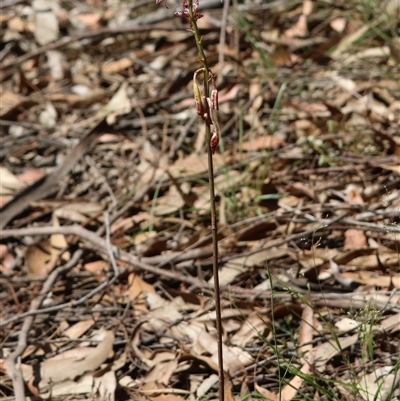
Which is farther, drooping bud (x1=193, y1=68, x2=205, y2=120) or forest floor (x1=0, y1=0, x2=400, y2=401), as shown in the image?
forest floor (x1=0, y1=0, x2=400, y2=401)

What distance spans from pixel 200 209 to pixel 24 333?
96 cm

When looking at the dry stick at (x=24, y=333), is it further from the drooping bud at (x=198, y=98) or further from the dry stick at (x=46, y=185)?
the drooping bud at (x=198, y=98)

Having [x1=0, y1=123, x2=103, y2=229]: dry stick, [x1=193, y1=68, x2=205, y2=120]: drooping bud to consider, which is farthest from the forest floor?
[x1=193, y1=68, x2=205, y2=120]: drooping bud

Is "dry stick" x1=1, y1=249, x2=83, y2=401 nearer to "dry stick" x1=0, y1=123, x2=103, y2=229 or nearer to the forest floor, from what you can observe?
the forest floor

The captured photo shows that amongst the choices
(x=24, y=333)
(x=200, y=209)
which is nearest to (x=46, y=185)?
(x=200, y=209)

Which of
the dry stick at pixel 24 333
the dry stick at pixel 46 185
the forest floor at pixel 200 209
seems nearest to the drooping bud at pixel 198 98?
the forest floor at pixel 200 209

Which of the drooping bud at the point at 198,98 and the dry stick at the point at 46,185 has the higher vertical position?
the drooping bud at the point at 198,98

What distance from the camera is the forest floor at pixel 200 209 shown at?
246 cm

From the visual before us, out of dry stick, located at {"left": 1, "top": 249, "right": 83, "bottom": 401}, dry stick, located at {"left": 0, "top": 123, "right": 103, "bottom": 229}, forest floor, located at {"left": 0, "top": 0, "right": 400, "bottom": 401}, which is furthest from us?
dry stick, located at {"left": 0, "top": 123, "right": 103, "bottom": 229}

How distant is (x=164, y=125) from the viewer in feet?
12.8

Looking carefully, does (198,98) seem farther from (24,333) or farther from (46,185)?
(46,185)

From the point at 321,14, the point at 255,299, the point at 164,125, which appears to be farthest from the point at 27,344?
the point at 321,14

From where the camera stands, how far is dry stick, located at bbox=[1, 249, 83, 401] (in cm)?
235

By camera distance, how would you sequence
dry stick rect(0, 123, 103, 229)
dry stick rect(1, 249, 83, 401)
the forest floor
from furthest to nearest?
dry stick rect(0, 123, 103, 229) < the forest floor < dry stick rect(1, 249, 83, 401)
